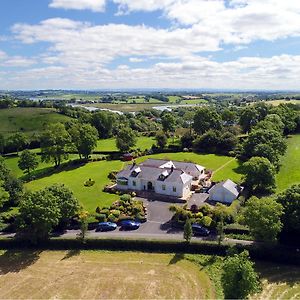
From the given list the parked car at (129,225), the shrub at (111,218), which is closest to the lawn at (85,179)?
the shrub at (111,218)

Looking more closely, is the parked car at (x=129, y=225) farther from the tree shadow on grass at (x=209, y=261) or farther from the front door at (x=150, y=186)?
the front door at (x=150, y=186)

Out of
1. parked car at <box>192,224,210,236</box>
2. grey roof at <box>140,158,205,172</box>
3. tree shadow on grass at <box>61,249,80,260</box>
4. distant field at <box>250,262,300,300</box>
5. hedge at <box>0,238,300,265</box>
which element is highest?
grey roof at <box>140,158,205,172</box>

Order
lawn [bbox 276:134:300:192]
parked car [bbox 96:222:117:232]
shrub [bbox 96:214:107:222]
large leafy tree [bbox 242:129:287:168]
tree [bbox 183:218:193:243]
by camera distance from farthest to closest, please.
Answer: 1. large leafy tree [bbox 242:129:287:168]
2. lawn [bbox 276:134:300:192]
3. shrub [bbox 96:214:107:222]
4. parked car [bbox 96:222:117:232]
5. tree [bbox 183:218:193:243]

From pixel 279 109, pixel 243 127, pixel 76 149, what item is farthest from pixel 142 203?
pixel 279 109

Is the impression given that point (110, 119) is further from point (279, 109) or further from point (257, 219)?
point (257, 219)

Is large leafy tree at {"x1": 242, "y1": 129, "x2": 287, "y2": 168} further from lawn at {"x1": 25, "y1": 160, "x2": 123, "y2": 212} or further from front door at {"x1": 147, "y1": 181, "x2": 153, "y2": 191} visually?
lawn at {"x1": 25, "y1": 160, "x2": 123, "y2": 212}

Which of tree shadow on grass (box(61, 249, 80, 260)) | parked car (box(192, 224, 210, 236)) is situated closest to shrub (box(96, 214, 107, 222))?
tree shadow on grass (box(61, 249, 80, 260))
